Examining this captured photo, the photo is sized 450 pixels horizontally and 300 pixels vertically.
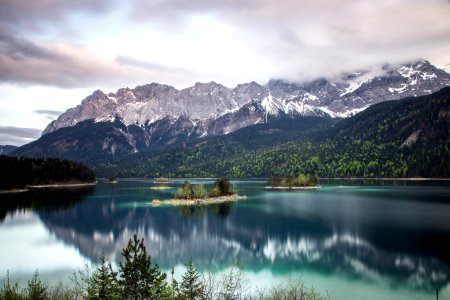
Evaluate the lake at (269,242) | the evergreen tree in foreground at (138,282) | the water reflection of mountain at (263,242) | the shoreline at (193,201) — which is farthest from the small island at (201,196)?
the evergreen tree in foreground at (138,282)

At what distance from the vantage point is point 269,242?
61.9m

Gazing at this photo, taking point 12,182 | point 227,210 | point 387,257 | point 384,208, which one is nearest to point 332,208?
point 384,208

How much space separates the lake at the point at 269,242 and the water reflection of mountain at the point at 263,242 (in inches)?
5.7

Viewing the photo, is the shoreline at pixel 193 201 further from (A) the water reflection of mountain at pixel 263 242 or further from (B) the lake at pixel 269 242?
(A) the water reflection of mountain at pixel 263 242

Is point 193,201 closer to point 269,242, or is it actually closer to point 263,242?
point 263,242

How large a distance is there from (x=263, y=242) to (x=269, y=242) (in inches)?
38.7

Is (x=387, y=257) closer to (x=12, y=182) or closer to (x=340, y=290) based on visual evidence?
(x=340, y=290)

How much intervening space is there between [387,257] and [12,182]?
151 metres

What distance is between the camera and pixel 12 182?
15450 cm

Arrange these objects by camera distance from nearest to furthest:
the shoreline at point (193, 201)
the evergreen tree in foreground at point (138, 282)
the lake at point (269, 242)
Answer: the evergreen tree in foreground at point (138, 282), the lake at point (269, 242), the shoreline at point (193, 201)

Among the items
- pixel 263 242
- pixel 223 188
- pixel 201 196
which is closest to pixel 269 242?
pixel 263 242

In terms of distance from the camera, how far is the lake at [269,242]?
41091mm

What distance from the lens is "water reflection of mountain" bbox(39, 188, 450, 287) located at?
45.2 meters

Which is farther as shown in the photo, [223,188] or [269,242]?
[223,188]
